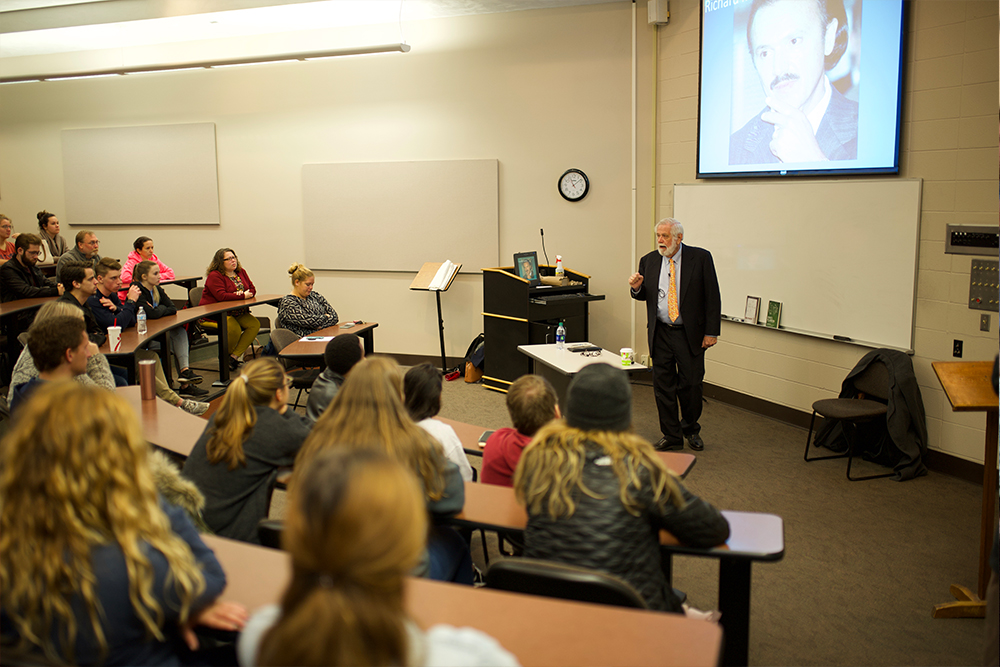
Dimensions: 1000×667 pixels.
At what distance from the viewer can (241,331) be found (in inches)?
305

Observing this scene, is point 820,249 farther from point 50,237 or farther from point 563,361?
point 50,237

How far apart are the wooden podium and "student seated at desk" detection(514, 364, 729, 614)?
4403 millimetres

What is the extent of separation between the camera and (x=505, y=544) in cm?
392

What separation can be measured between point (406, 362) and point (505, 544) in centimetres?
469

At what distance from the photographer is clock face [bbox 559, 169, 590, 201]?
293 inches

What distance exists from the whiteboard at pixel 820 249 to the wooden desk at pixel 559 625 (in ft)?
12.5

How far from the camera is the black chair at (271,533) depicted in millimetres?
2238

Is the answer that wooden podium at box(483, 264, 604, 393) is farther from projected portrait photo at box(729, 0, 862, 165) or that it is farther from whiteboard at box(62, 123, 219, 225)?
whiteboard at box(62, 123, 219, 225)

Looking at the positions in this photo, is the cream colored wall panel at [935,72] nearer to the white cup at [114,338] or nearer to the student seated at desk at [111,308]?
the student seated at desk at [111,308]

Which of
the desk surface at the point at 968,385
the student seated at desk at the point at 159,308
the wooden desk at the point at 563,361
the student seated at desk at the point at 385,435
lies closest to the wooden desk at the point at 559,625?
the student seated at desk at the point at 385,435

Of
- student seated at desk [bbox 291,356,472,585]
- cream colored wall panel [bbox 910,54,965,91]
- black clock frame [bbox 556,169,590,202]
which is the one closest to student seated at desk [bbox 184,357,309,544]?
student seated at desk [bbox 291,356,472,585]

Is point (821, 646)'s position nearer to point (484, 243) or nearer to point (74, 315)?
point (74, 315)

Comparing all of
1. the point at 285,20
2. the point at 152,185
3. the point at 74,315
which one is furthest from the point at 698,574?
the point at 152,185

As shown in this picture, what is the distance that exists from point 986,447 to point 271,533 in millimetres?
2779
